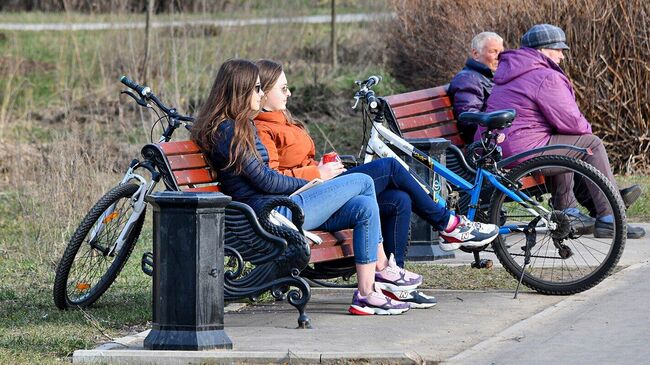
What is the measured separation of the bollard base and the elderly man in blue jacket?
150 inches

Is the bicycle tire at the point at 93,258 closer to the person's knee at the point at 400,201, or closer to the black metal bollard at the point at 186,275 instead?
the black metal bollard at the point at 186,275

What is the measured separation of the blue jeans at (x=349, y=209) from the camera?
21.3ft

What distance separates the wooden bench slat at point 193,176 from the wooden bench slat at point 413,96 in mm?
2437

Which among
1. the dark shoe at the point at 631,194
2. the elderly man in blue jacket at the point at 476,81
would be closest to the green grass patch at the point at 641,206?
the dark shoe at the point at 631,194

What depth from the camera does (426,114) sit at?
359 inches

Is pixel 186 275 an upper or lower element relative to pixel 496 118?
lower

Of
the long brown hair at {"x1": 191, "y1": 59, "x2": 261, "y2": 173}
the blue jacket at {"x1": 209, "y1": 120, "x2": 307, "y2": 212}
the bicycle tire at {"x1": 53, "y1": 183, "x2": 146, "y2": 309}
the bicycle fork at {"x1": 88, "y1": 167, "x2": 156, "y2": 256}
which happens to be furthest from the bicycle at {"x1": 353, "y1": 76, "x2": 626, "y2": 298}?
the bicycle tire at {"x1": 53, "y1": 183, "x2": 146, "y2": 309}

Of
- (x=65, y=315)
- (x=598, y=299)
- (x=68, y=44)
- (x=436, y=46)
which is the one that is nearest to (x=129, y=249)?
(x=65, y=315)

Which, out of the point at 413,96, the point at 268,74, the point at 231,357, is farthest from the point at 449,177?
the point at 231,357

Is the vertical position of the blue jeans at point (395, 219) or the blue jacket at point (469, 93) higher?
the blue jacket at point (469, 93)

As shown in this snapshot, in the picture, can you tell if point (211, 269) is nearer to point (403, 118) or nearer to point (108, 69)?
point (403, 118)

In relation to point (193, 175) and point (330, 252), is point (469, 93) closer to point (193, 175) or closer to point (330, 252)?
point (330, 252)

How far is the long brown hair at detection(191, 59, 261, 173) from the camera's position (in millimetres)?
6453

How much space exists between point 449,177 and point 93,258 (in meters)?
2.05
